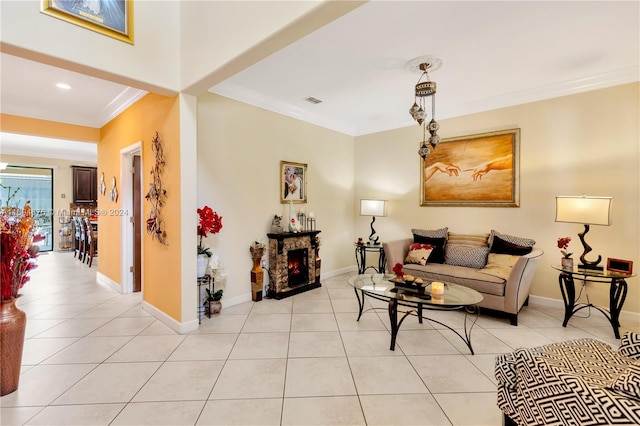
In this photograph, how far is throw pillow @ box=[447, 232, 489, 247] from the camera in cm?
391

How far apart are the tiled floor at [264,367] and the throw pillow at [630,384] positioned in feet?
2.82

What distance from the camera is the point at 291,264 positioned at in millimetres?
4195

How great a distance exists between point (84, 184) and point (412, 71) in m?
9.08

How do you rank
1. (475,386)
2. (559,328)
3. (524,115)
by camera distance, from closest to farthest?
(475,386)
(559,328)
(524,115)

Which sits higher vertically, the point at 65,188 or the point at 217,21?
the point at 217,21

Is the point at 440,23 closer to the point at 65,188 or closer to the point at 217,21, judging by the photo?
the point at 217,21

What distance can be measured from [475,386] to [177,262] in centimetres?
281

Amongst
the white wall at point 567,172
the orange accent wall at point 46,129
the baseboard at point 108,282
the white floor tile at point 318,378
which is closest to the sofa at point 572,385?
the white floor tile at point 318,378

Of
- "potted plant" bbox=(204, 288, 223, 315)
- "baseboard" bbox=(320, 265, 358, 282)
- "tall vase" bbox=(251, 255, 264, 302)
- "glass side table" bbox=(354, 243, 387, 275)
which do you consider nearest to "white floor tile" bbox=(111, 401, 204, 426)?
"potted plant" bbox=(204, 288, 223, 315)

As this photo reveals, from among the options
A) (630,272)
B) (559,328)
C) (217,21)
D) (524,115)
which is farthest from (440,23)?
(559,328)

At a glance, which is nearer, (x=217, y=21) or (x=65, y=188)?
(x=217, y=21)

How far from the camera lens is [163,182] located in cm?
307

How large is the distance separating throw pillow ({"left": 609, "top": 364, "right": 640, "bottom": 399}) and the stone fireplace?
3.29 m

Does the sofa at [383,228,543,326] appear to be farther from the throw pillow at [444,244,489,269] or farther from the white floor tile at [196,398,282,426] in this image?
the white floor tile at [196,398,282,426]
